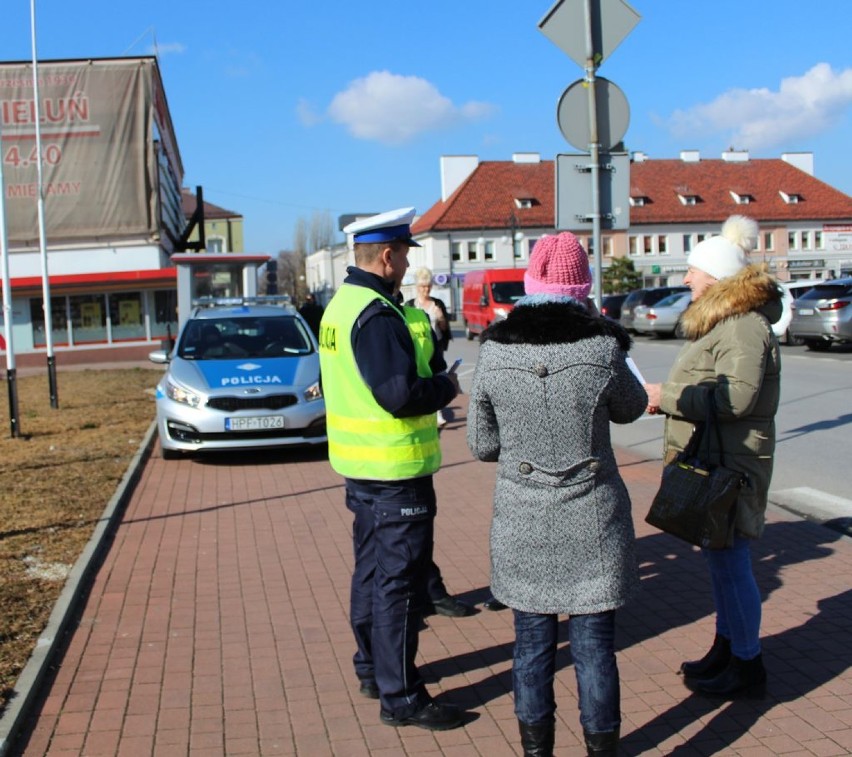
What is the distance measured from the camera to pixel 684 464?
409 cm

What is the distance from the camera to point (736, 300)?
13.2 feet

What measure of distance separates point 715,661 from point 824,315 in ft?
72.2

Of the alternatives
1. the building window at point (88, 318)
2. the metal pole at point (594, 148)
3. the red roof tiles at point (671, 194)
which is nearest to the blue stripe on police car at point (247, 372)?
the metal pole at point (594, 148)

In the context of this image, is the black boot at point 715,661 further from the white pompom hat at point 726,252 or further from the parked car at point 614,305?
the parked car at point 614,305

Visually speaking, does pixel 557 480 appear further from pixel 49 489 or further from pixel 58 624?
pixel 49 489

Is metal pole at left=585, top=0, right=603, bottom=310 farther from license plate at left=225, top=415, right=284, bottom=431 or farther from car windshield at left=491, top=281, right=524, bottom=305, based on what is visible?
car windshield at left=491, top=281, right=524, bottom=305

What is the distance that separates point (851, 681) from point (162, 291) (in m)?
29.6

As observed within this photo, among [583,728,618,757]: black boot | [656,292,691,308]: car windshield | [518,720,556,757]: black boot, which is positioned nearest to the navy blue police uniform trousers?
[518,720,556,757]: black boot

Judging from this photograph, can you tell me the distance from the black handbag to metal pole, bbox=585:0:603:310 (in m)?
3.04

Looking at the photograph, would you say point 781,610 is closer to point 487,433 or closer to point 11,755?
point 487,433

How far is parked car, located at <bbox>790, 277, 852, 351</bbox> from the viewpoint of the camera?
24203 millimetres

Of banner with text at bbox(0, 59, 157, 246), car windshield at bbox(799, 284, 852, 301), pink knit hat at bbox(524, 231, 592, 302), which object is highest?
banner with text at bbox(0, 59, 157, 246)

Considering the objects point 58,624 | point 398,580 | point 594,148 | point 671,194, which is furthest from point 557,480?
point 671,194

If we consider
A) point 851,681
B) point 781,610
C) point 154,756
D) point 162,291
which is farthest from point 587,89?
point 162,291
